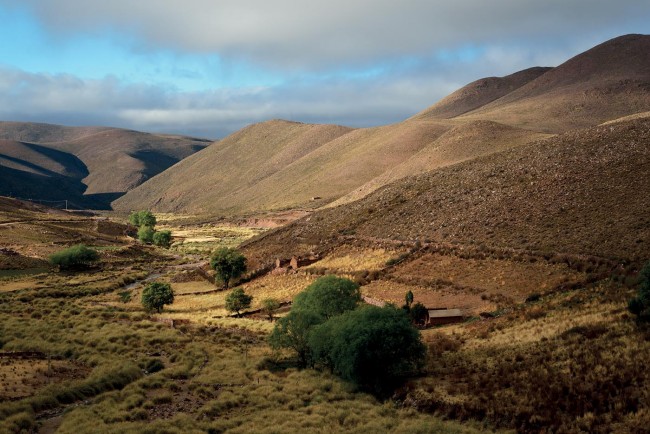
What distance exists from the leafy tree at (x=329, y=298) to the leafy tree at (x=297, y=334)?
349 centimetres

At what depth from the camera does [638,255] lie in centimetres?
4344

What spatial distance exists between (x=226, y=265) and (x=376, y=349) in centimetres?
4274

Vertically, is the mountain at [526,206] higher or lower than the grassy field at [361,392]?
higher

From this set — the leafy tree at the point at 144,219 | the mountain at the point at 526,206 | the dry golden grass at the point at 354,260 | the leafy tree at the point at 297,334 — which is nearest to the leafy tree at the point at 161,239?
the leafy tree at the point at 144,219

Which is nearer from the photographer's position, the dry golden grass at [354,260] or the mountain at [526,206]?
the mountain at [526,206]

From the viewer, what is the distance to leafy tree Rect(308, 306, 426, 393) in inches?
1198

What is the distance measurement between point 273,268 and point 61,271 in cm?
3327

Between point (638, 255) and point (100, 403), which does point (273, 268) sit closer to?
point (638, 255)

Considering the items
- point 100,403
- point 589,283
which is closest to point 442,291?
point 589,283

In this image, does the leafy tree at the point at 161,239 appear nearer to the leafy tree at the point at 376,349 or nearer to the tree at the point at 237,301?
the tree at the point at 237,301

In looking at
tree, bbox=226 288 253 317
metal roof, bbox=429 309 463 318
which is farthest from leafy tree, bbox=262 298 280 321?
metal roof, bbox=429 309 463 318

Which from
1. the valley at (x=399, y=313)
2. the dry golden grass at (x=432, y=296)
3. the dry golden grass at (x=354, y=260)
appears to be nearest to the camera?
the valley at (x=399, y=313)

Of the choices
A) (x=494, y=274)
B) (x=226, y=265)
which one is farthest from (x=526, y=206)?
(x=226, y=265)

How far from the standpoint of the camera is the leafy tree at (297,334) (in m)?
36.1
